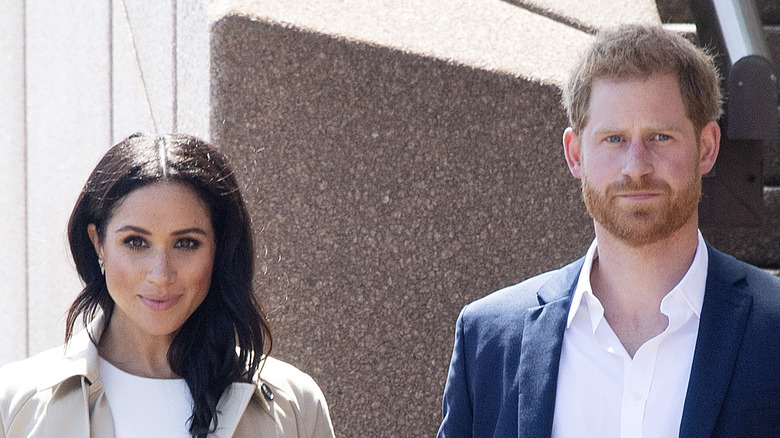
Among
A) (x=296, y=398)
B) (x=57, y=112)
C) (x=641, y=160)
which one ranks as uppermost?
(x=57, y=112)

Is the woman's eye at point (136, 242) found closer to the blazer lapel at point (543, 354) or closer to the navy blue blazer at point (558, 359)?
the navy blue blazer at point (558, 359)

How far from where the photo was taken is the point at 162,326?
3.30 metres

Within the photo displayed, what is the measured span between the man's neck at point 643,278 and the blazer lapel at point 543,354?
152mm

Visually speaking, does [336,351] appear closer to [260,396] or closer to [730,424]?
[260,396]

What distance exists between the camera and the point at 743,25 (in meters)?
4.27

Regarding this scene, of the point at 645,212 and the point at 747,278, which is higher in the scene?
the point at 645,212

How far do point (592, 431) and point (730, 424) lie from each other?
357mm

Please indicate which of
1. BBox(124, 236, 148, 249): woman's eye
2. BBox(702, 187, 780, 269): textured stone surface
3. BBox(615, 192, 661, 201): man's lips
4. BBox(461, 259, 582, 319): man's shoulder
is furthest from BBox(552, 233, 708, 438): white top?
BBox(702, 187, 780, 269): textured stone surface

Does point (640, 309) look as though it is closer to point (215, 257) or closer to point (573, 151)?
point (573, 151)

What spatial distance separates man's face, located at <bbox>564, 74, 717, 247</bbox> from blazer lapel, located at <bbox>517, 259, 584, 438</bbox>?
261 millimetres

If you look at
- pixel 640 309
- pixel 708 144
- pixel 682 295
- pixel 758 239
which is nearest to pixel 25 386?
pixel 640 309

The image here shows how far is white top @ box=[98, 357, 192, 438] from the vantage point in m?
3.20

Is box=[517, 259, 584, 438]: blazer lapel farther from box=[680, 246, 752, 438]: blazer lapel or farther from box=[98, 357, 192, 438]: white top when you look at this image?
box=[98, 357, 192, 438]: white top

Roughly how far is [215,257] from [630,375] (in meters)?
1.33
